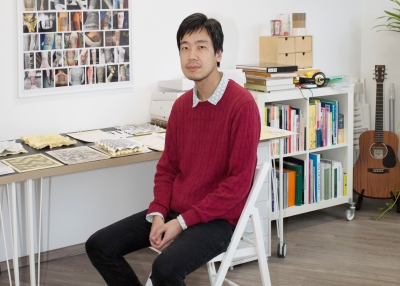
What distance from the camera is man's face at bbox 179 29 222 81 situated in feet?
7.99

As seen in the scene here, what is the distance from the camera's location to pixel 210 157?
2.43 m

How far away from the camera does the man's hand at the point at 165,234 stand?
7.64 feet

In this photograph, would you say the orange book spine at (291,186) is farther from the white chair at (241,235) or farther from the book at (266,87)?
the white chair at (241,235)

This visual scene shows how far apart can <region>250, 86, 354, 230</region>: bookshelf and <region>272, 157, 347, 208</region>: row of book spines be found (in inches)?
1.1

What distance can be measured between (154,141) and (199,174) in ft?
2.30

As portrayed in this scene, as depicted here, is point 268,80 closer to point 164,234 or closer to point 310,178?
point 310,178

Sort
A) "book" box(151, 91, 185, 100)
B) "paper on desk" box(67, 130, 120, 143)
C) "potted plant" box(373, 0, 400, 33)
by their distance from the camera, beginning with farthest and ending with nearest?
"potted plant" box(373, 0, 400, 33), "book" box(151, 91, 185, 100), "paper on desk" box(67, 130, 120, 143)

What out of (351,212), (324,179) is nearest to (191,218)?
(324,179)

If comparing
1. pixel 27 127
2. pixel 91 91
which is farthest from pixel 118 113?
pixel 27 127

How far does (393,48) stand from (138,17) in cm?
192

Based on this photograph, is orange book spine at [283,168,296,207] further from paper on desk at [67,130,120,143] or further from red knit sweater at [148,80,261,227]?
red knit sweater at [148,80,261,227]

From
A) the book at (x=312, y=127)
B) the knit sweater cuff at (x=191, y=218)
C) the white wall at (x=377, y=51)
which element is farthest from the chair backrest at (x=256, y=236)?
the white wall at (x=377, y=51)

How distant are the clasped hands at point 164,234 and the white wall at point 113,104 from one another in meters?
1.22

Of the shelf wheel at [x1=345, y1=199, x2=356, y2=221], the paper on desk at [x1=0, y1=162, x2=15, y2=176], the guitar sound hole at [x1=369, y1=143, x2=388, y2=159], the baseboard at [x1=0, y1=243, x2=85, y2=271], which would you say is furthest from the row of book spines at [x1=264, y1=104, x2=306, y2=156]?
the paper on desk at [x1=0, y1=162, x2=15, y2=176]
